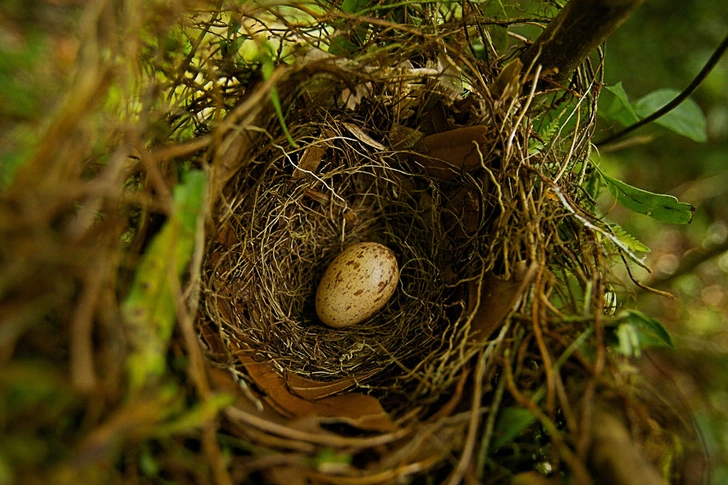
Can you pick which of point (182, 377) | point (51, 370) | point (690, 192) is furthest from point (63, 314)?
point (690, 192)

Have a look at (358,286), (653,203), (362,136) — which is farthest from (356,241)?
(653,203)

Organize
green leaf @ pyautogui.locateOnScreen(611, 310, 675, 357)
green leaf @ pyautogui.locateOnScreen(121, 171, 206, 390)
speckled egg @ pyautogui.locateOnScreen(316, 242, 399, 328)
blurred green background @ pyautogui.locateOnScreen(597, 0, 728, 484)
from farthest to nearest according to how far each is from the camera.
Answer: blurred green background @ pyautogui.locateOnScreen(597, 0, 728, 484)
speckled egg @ pyautogui.locateOnScreen(316, 242, 399, 328)
green leaf @ pyautogui.locateOnScreen(611, 310, 675, 357)
green leaf @ pyautogui.locateOnScreen(121, 171, 206, 390)

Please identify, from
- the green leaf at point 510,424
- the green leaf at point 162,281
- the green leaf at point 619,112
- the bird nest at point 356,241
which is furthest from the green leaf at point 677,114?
the green leaf at point 162,281

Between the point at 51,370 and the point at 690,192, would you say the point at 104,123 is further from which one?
the point at 690,192

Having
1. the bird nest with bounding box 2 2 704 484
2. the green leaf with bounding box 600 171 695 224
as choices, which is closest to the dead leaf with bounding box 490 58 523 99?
the bird nest with bounding box 2 2 704 484

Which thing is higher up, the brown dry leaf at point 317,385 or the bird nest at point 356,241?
the bird nest at point 356,241

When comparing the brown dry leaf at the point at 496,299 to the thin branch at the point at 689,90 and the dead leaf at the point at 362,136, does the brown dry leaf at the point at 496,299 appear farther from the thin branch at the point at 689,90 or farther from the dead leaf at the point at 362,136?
the thin branch at the point at 689,90

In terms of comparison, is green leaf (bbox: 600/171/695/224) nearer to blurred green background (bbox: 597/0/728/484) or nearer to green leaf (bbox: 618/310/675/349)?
green leaf (bbox: 618/310/675/349)
